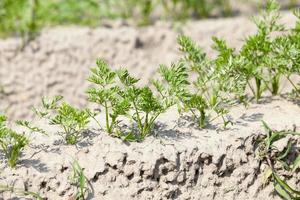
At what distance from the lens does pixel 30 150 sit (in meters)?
3.13

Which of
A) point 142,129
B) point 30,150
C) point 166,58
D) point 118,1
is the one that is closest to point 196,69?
point 142,129

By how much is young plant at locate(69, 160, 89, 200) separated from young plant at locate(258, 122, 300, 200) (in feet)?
3.04

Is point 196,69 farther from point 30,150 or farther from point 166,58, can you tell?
point 166,58

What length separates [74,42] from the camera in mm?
5539

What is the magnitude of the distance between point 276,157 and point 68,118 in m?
1.09

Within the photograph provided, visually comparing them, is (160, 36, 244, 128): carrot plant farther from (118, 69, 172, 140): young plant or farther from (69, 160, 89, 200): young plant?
(69, 160, 89, 200): young plant

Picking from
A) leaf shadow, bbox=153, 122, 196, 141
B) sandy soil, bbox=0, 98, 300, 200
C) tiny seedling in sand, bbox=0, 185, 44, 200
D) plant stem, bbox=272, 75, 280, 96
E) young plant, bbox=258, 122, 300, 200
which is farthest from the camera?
plant stem, bbox=272, 75, 280, 96

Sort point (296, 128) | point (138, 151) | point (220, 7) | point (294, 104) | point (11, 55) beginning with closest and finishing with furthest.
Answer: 1. point (138, 151)
2. point (296, 128)
3. point (294, 104)
4. point (11, 55)
5. point (220, 7)

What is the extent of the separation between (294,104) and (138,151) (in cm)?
105

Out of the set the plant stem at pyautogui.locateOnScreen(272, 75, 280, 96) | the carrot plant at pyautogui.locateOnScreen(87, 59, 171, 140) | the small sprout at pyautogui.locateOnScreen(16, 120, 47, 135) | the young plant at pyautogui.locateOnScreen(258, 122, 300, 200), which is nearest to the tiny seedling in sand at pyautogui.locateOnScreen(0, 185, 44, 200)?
the small sprout at pyautogui.locateOnScreen(16, 120, 47, 135)

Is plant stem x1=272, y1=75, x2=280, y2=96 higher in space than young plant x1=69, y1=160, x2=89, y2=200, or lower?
higher

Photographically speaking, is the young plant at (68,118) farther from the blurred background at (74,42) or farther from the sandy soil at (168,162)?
the blurred background at (74,42)

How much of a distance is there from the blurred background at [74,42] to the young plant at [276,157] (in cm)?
216

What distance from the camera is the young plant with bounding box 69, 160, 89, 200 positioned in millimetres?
2921
